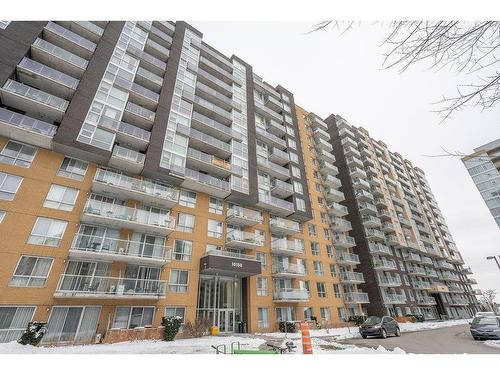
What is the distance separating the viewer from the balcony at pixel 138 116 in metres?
23.4

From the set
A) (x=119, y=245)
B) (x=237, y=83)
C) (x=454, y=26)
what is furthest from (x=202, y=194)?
(x=454, y=26)

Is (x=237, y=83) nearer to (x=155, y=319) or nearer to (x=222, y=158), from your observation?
(x=222, y=158)

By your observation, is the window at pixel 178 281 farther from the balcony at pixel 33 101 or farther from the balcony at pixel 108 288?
the balcony at pixel 33 101

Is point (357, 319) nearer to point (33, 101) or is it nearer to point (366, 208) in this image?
point (366, 208)

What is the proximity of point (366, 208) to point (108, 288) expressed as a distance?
38.4 meters

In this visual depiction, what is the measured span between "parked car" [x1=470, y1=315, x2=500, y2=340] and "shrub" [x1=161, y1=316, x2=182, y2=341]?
19.3 metres

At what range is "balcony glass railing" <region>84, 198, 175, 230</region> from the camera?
18.3 metres

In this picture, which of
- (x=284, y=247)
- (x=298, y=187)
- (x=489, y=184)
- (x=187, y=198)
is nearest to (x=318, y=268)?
(x=284, y=247)

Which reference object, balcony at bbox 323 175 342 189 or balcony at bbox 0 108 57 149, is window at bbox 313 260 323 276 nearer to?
balcony at bbox 323 175 342 189

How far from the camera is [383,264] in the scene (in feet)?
124

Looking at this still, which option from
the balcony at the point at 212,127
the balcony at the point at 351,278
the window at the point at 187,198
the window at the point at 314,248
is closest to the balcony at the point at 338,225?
the window at the point at 314,248

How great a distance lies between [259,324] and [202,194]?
13508mm

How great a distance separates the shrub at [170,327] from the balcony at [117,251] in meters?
4.30

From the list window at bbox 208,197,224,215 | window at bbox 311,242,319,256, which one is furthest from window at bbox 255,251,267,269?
window at bbox 311,242,319,256
